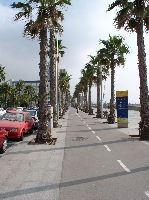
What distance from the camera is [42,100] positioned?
22.0m

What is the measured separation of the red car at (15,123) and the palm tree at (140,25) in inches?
269

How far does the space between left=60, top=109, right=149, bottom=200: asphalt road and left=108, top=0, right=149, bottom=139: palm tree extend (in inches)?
165

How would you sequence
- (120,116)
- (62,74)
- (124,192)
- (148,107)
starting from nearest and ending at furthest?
(124,192) < (148,107) < (120,116) < (62,74)

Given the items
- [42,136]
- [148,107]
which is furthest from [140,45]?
[42,136]

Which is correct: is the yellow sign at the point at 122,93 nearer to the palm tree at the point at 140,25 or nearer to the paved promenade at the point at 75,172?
the palm tree at the point at 140,25

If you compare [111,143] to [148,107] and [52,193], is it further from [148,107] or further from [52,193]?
[52,193]

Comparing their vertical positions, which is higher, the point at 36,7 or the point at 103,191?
the point at 36,7

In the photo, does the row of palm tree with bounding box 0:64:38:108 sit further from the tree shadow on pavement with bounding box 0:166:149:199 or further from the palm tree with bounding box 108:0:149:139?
the tree shadow on pavement with bounding box 0:166:149:199

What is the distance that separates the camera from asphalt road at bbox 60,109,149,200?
31.9 feet

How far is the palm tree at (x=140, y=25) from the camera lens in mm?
24456

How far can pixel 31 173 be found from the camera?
12.6 metres

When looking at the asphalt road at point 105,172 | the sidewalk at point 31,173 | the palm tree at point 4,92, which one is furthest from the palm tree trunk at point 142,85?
the palm tree at point 4,92

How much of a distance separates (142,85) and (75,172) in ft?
42.6

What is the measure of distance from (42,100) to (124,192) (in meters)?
12.7
